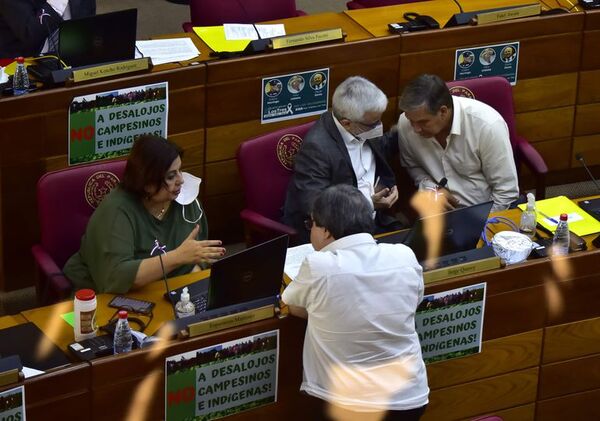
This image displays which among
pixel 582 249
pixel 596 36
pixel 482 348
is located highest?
pixel 596 36

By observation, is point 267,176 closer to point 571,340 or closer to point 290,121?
point 290,121

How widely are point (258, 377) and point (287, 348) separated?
14 cm

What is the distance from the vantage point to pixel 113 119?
533 centimetres

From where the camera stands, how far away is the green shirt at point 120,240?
178 inches

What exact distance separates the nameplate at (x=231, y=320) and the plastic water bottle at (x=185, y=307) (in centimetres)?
26

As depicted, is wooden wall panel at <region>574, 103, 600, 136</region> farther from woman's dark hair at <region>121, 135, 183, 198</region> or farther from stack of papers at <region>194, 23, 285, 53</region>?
woman's dark hair at <region>121, 135, 183, 198</region>

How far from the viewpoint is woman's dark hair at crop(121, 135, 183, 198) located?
455 centimetres

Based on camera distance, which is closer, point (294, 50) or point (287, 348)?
point (287, 348)

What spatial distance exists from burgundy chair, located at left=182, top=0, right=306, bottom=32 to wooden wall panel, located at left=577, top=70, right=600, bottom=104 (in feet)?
5.26

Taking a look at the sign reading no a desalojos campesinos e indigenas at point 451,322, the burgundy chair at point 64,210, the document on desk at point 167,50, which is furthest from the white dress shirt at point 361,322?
the document on desk at point 167,50

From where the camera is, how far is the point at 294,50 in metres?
5.65

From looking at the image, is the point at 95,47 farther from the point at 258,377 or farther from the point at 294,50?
the point at 258,377

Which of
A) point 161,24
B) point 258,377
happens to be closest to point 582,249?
Result: point 258,377

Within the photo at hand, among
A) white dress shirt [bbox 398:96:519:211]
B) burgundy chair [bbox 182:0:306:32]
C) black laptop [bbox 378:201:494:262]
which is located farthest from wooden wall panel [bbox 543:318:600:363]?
burgundy chair [bbox 182:0:306:32]
